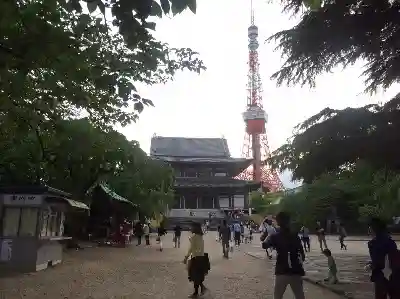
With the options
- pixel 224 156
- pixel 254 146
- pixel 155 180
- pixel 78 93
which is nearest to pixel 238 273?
pixel 78 93

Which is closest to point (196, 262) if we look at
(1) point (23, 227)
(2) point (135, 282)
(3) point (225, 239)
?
(2) point (135, 282)

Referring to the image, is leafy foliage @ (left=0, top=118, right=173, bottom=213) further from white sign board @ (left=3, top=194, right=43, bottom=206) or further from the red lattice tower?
the red lattice tower

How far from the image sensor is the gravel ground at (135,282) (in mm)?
9047

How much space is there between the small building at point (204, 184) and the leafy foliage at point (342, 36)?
44.5 metres

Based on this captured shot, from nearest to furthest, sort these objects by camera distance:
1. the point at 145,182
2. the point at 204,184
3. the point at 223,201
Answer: the point at 145,182
the point at 204,184
the point at 223,201

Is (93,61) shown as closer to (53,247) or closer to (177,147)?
(53,247)

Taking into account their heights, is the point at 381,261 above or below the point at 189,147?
below

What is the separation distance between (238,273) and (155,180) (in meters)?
13.5

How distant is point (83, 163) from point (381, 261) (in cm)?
1469

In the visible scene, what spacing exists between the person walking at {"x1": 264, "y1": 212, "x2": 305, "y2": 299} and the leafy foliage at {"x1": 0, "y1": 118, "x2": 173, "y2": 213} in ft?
18.5

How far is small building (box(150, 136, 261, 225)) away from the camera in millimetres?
54125

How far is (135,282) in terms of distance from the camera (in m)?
10.8

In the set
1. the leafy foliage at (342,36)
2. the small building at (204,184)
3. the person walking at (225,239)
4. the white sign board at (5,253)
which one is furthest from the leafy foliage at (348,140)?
the small building at (204,184)

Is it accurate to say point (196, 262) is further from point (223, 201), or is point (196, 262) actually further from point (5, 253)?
point (223, 201)
